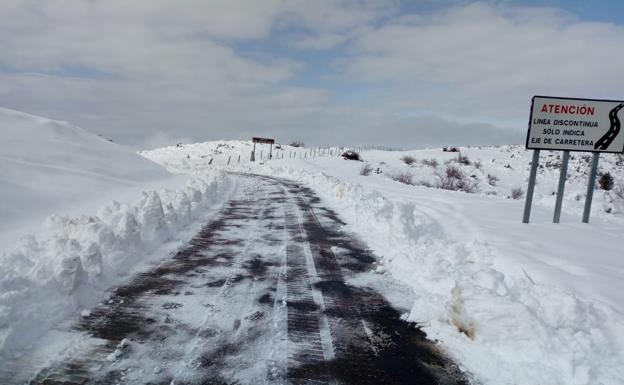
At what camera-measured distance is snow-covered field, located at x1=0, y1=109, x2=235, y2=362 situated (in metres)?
4.30

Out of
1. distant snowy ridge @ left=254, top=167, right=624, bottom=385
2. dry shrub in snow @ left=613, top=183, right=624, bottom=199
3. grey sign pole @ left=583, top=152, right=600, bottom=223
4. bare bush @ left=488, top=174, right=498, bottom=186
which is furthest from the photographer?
bare bush @ left=488, top=174, right=498, bottom=186

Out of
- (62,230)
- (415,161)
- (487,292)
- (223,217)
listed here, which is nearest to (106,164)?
(223,217)

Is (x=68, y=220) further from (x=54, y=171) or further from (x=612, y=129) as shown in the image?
(x=612, y=129)

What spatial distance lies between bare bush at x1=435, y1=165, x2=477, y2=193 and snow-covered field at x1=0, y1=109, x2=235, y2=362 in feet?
44.9

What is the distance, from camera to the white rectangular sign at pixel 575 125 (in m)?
9.75

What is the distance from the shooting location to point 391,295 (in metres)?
5.48

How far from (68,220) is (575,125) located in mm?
10707

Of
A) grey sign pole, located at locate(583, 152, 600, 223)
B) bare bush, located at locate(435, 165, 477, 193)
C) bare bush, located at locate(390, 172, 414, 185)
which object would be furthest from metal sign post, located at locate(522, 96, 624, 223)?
bare bush, located at locate(390, 172, 414, 185)

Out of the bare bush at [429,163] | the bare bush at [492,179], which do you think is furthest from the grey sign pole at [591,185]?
the bare bush at [429,163]

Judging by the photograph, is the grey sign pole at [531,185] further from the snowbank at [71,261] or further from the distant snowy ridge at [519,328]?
the snowbank at [71,261]

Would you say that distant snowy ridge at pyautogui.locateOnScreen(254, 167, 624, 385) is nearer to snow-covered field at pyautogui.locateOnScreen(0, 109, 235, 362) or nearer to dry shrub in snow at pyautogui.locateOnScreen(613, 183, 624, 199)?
snow-covered field at pyautogui.locateOnScreen(0, 109, 235, 362)

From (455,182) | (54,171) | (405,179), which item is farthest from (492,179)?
(54,171)

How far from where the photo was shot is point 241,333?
13.6 ft

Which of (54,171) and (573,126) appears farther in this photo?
(54,171)
